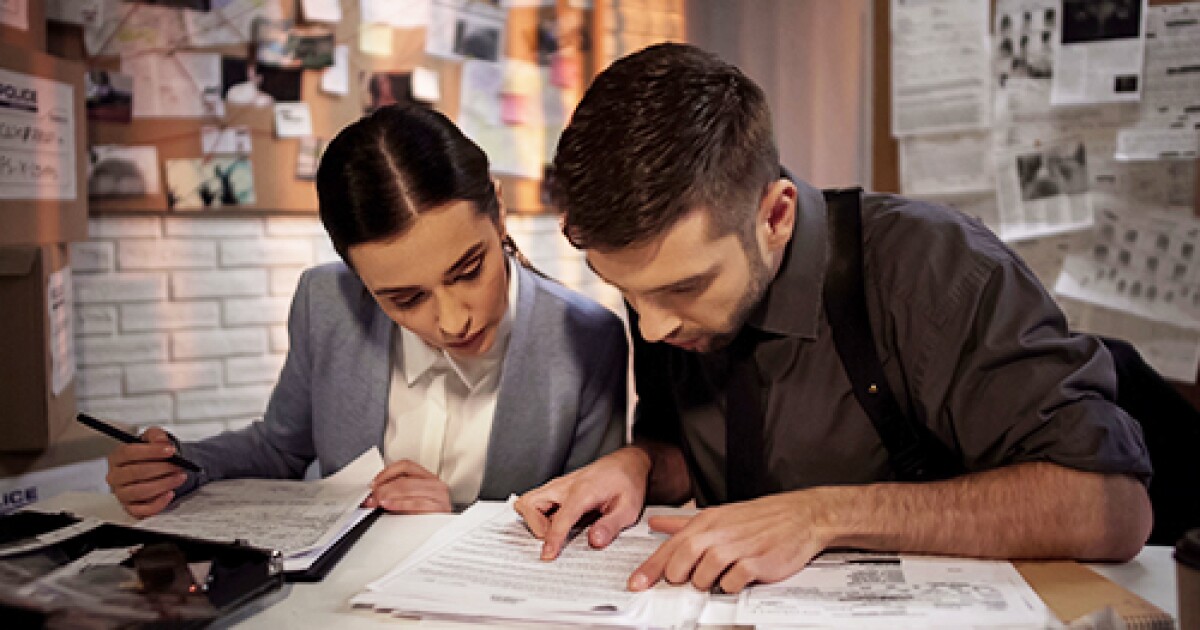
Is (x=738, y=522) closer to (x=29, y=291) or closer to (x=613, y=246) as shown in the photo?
(x=613, y=246)

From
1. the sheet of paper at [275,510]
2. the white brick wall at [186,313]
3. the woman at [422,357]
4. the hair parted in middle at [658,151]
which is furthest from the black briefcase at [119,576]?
the white brick wall at [186,313]

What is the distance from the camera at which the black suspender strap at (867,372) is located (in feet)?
4.09

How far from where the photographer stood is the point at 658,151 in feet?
3.57

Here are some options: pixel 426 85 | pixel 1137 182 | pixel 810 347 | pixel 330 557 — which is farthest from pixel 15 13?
pixel 1137 182

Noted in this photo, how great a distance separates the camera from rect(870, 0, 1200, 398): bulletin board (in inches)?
109

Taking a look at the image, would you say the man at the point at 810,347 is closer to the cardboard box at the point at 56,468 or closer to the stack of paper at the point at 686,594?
the stack of paper at the point at 686,594

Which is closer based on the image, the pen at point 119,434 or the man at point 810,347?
the man at point 810,347

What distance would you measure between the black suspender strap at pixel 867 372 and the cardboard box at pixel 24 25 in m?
1.73

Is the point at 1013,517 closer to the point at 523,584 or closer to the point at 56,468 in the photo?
the point at 523,584

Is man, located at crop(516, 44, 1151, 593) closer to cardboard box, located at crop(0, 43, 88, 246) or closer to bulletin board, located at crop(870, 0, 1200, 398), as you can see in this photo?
cardboard box, located at crop(0, 43, 88, 246)

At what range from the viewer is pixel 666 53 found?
115 cm

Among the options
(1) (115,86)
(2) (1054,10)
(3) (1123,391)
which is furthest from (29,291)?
(2) (1054,10)

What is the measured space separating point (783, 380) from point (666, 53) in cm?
44

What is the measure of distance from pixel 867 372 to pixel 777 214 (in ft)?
0.73
